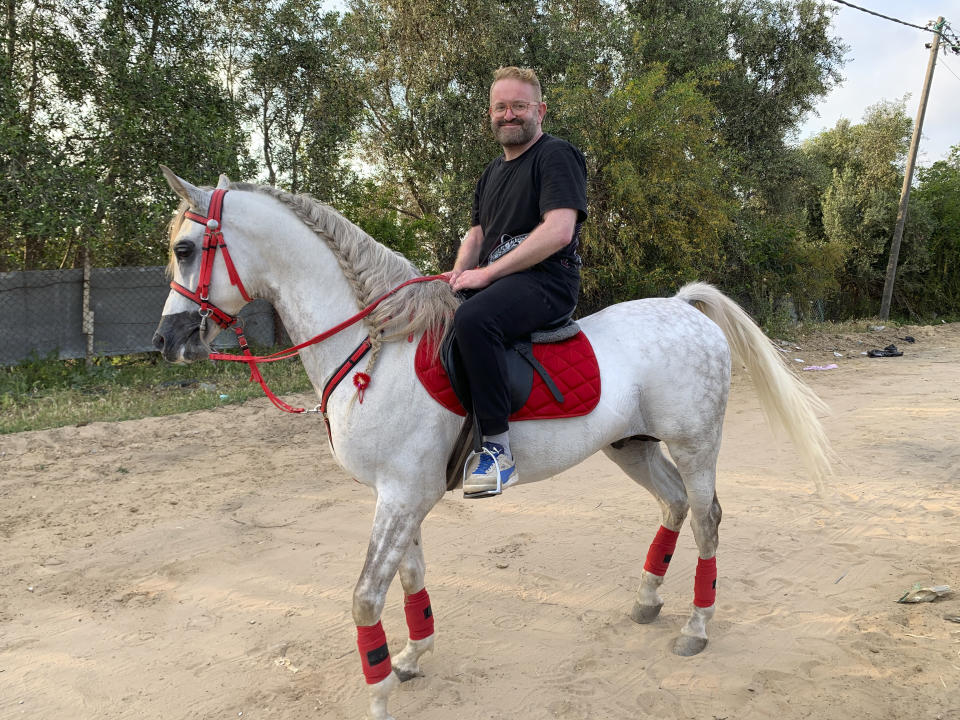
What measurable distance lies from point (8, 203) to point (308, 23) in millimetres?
5349

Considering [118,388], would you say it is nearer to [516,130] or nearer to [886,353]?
[516,130]

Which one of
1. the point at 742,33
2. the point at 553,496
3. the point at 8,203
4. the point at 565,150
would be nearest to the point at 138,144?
the point at 8,203

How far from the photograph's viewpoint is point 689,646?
3.00 m

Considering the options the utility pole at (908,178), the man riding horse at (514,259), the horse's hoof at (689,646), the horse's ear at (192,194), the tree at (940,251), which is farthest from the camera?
the tree at (940,251)

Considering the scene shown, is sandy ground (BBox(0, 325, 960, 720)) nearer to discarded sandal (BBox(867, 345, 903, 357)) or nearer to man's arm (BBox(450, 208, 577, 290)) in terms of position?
man's arm (BBox(450, 208, 577, 290))

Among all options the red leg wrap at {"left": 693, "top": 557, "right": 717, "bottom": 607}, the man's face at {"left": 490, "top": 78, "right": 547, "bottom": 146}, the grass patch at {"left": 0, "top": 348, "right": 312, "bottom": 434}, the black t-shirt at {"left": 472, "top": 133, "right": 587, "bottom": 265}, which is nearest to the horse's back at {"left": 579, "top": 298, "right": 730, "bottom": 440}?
the black t-shirt at {"left": 472, "top": 133, "right": 587, "bottom": 265}

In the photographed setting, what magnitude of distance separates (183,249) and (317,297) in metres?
0.52

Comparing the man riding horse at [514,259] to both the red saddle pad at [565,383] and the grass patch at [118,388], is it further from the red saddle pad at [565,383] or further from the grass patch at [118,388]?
the grass patch at [118,388]

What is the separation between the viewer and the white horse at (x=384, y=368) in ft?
7.80

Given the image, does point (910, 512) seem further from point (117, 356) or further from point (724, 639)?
point (117, 356)

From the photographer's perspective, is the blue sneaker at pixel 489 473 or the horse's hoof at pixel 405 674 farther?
the horse's hoof at pixel 405 674

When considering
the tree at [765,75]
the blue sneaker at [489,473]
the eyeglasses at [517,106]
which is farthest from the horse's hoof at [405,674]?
the tree at [765,75]

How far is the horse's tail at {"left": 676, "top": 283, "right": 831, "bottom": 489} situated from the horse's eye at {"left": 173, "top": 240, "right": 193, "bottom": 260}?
2470mm

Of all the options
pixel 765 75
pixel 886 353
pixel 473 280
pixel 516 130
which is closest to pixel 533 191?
pixel 516 130
